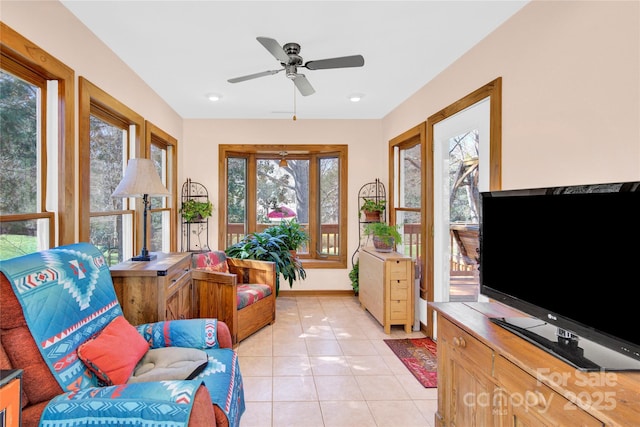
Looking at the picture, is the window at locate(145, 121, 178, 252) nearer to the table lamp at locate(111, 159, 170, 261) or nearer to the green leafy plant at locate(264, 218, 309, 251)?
the green leafy plant at locate(264, 218, 309, 251)

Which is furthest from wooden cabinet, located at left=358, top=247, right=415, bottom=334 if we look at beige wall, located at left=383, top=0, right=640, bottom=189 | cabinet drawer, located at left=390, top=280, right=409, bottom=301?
beige wall, located at left=383, top=0, right=640, bottom=189

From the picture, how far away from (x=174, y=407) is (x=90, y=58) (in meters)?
2.52

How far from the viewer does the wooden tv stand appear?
1.00m

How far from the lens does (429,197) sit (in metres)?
3.49

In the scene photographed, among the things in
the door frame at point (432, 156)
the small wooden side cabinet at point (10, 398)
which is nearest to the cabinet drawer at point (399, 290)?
the door frame at point (432, 156)

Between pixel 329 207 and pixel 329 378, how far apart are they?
296 centimetres

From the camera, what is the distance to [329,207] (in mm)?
5254

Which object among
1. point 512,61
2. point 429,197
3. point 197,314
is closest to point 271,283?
point 197,314

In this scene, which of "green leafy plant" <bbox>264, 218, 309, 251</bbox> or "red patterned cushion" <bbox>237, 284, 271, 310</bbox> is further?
"green leafy plant" <bbox>264, 218, 309, 251</bbox>

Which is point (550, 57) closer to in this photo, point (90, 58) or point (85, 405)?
point (85, 405)

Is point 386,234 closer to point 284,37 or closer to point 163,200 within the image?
point 284,37

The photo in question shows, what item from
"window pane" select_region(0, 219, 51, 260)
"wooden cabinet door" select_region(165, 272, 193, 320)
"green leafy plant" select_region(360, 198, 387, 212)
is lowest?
"wooden cabinet door" select_region(165, 272, 193, 320)

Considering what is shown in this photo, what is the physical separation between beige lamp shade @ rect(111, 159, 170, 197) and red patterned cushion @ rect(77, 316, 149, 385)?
940 mm

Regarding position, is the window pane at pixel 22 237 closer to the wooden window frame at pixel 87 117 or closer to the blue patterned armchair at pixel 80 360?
the wooden window frame at pixel 87 117
